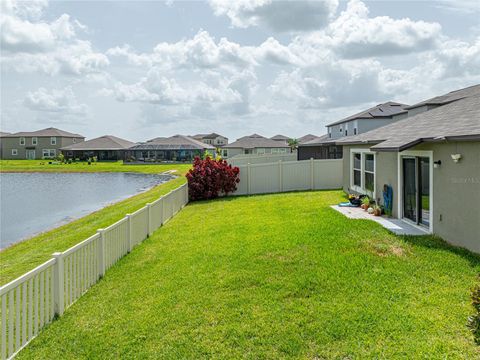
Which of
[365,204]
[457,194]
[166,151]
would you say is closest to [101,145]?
[166,151]

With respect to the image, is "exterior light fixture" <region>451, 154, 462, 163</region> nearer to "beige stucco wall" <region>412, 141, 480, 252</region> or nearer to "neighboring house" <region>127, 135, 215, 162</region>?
"beige stucco wall" <region>412, 141, 480, 252</region>

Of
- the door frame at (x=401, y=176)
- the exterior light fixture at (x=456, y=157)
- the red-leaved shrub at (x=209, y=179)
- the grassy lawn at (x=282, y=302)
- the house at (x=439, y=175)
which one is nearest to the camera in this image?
the grassy lawn at (x=282, y=302)

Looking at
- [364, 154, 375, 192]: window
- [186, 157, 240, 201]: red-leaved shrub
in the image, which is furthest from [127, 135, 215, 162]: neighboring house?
[364, 154, 375, 192]: window

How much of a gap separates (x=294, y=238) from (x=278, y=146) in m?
68.7

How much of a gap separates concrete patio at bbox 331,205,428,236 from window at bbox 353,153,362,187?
274 cm

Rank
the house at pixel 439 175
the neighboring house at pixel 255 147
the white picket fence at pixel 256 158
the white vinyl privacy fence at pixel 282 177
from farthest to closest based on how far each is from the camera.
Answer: the neighboring house at pixel 255 147, the white picket fence at pixel 256 158, the white vinyl privacy fence at pixel 282 177, the house at pixel 439 175

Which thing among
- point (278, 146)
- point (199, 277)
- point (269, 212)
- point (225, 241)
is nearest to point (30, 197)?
point (269, 212)

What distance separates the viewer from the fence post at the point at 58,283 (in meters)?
6.08

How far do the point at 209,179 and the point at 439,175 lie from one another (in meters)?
12.0

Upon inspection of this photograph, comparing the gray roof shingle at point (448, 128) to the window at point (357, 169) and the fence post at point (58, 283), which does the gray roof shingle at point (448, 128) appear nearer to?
the window at point (357, 169)

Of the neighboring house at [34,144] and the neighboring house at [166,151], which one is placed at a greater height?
the neighboring house at [34,144]

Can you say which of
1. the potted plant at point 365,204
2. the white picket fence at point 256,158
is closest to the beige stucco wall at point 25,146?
the white picket fence at point 256,158

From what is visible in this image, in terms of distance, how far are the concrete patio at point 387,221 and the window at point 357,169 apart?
2.74 metres

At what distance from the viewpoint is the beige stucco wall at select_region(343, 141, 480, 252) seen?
7.68 m
